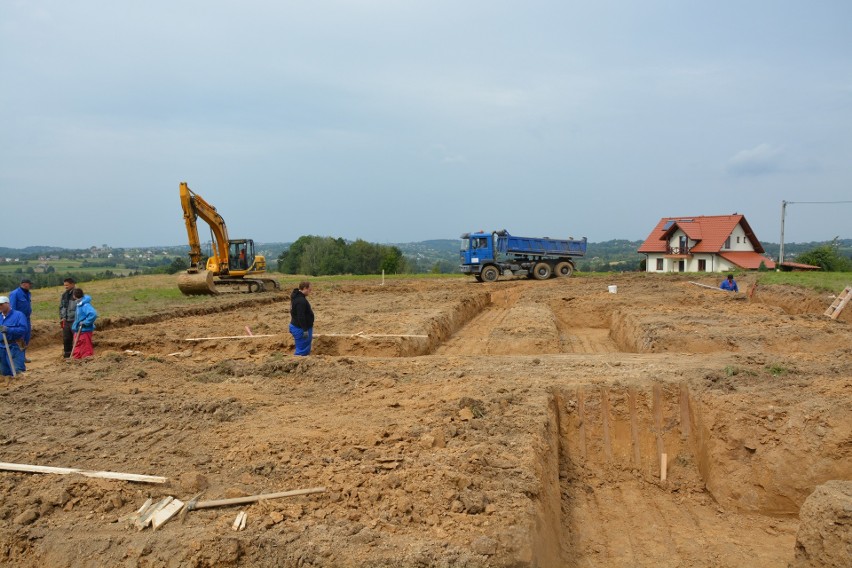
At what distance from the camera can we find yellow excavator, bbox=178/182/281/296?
72.9 ft

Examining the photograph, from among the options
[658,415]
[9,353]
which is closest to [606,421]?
[658,415]

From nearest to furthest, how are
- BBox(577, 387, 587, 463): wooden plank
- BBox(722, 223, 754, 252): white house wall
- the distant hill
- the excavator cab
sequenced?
BBox(577, 387, 587, 463): wooden plank → the excavator cab → BBox(722, 223, 754, 252): white house wall → the distant hill

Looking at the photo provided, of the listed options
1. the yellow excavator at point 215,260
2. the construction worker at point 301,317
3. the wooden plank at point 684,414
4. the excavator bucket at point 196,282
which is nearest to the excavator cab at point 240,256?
the yellow excavator at point 215,260

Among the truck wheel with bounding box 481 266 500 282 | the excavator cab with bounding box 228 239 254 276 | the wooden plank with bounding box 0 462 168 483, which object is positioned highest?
the excavator cab with bounding box 228 239 254 276

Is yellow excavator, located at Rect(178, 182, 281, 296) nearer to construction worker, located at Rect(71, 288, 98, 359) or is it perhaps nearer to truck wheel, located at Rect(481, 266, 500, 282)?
truck wheel, located at Rect(481, 266, 500, 282)

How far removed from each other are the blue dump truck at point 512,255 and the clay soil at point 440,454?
17.1 m

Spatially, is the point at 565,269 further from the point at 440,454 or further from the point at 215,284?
the point at 440,454

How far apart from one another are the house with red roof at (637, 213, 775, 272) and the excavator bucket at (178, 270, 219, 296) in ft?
106

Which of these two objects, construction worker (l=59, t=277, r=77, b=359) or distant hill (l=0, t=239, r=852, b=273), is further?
distant hill (l=0, t=239, r=852, b=273)

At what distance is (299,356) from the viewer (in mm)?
10172

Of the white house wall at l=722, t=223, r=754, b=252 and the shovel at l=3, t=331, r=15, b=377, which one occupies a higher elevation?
the white house wall at l=722, t=223, r=754, b=252

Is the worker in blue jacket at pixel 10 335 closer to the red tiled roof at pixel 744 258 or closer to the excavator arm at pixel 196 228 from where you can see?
the excavator arm at pixel 196 228

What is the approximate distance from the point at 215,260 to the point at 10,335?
14641 mm

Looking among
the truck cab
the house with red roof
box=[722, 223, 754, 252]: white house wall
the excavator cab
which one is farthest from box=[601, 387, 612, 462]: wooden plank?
box=[722, 223, 754, 252]: white house wall
